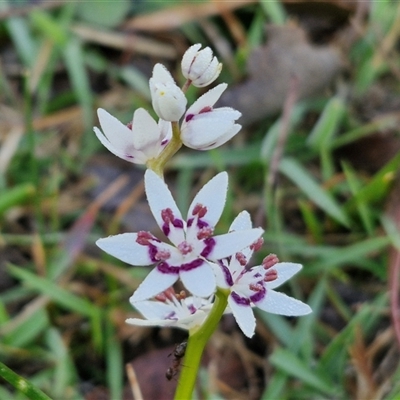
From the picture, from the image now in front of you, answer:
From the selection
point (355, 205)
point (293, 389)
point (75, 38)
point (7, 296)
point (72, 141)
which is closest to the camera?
point (293, 389)

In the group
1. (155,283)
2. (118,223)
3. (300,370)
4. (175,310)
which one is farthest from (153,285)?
(118,223)

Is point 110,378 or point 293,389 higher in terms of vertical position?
point 110,378

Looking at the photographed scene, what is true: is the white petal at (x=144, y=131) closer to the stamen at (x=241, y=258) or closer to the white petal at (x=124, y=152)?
the white petal at (x=124, y=152)

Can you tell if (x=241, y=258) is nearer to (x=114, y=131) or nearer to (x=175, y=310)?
(x=175, y=310)

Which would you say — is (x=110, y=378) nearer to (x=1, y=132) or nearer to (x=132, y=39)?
(x=1, y=132)

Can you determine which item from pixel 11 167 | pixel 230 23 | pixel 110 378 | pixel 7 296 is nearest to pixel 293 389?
pixel 110 378

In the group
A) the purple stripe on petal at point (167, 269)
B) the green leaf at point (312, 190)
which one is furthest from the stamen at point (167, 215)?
the green leaf at point (312, 190)

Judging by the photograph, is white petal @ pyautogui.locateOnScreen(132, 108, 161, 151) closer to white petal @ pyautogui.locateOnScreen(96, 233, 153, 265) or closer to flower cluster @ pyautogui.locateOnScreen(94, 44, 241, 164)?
flower cluster @ pyautogui.locateOnScreen(94, 44, 241, 164)
